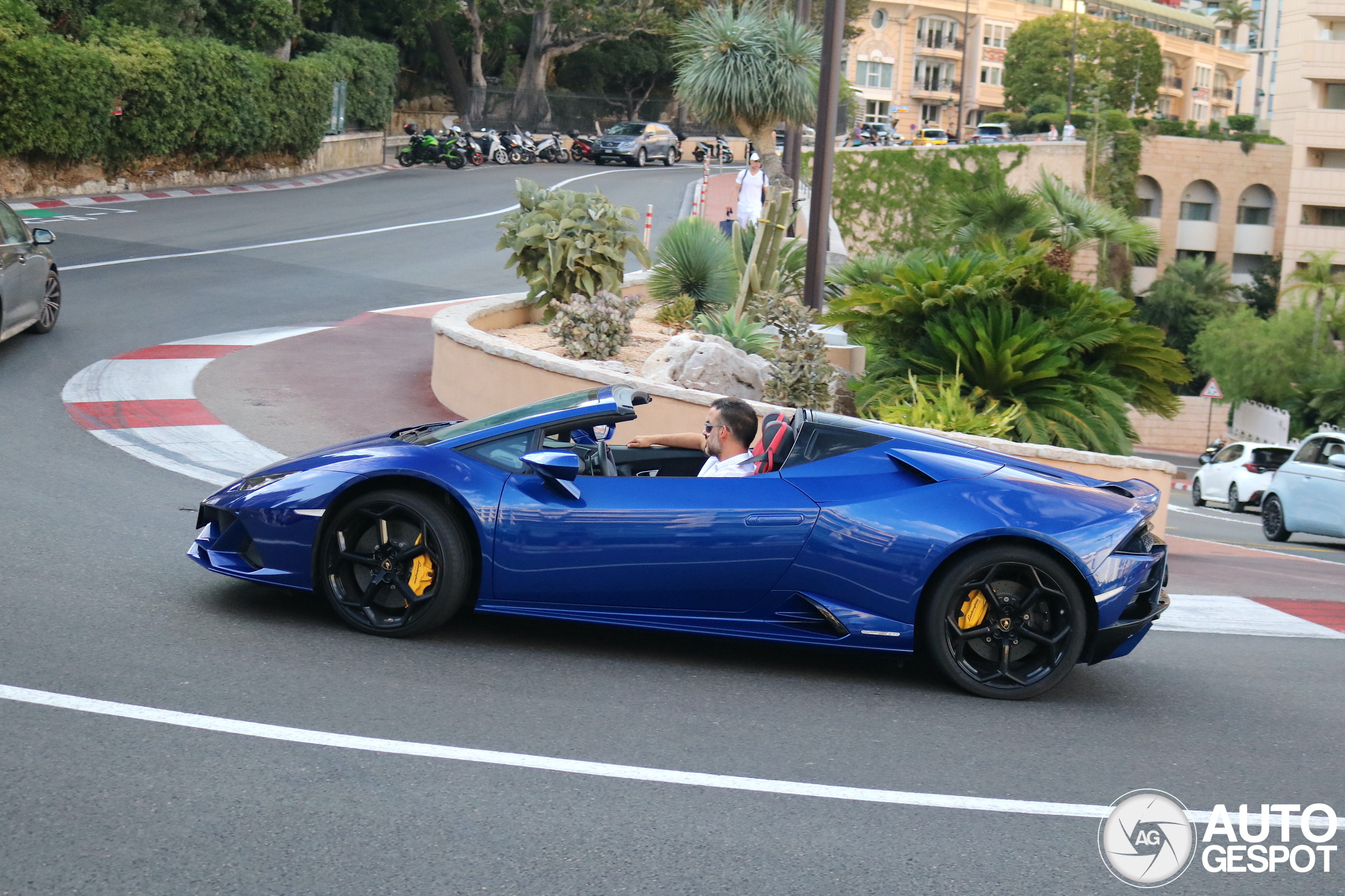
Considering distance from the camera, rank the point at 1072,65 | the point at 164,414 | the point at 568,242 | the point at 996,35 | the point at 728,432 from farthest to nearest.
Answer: the point at 996,35, the point at 1072,65, the point at 568,242, the point at 164,414, the point at 728,432

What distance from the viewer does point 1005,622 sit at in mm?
5680

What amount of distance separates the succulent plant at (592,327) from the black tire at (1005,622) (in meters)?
7.08

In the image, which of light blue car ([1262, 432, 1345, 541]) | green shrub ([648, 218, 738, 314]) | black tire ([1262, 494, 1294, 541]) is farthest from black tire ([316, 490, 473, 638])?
black tire ([1262, 494, 1294, 541])

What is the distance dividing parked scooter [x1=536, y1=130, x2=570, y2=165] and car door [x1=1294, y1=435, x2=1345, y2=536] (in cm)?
3625

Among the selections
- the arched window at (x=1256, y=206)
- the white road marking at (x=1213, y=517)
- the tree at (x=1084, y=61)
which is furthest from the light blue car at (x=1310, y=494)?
the tree at (x=1084, y=61)

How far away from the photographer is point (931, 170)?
5903cm

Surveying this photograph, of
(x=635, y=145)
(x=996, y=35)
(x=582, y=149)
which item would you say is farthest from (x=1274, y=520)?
(x=996, y=35)

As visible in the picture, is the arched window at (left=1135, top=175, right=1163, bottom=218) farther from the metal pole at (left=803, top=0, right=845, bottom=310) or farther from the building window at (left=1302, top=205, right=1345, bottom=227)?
the metal pole at (left=803, top=0, right=845, bottom=310)

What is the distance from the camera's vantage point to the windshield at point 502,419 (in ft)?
19.7

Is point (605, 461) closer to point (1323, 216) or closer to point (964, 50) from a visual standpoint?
point (1323, 216)

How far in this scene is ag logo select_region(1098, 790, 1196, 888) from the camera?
4.12 meters

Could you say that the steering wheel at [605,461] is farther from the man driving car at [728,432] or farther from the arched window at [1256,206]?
the arched window at [1256,206]

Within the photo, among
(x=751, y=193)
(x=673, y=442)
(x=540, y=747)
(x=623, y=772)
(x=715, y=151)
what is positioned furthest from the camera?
(x=715, y=151)

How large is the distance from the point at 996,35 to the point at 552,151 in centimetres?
9695
